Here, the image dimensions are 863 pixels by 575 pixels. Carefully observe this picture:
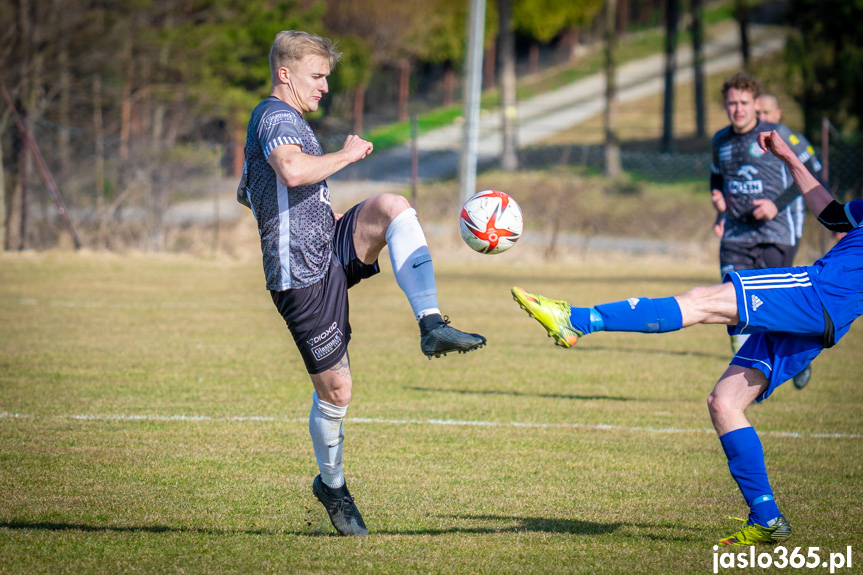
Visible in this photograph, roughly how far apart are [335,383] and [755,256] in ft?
16.5

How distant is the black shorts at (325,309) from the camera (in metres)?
4.23

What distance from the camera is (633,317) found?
3977mm

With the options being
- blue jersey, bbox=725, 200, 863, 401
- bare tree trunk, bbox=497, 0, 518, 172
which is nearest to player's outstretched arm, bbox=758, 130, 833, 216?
Result: blue jersey, bbox=725, 200, 863, 401

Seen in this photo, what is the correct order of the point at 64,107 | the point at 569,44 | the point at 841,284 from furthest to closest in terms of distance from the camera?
the point at 569,44 < the point at 64,107 < the point at 841,284

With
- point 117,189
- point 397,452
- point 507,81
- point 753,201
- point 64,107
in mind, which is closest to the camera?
point 397,452

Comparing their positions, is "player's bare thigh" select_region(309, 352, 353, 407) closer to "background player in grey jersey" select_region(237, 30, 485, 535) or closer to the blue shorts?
"background player in grey jersey" select_region(237, 30, 485, 535)

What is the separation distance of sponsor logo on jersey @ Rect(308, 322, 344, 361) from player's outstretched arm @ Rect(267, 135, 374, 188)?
29.8 inches

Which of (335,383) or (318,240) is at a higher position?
(318,240)

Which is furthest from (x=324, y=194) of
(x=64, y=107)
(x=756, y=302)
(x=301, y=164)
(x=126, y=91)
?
(x=126, y=91)

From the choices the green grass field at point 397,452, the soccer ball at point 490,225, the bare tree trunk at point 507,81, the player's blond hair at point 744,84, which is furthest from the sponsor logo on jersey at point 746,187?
the bare tree trunk at point 507,81

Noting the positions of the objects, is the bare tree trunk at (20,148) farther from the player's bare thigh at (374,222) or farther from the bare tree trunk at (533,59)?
the bare tree trunk at (533,59)

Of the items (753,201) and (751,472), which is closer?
(751,472)

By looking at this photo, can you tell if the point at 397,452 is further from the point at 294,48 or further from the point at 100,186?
the point at 100,186

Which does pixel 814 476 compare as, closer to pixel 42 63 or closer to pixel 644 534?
pixel 644 534
